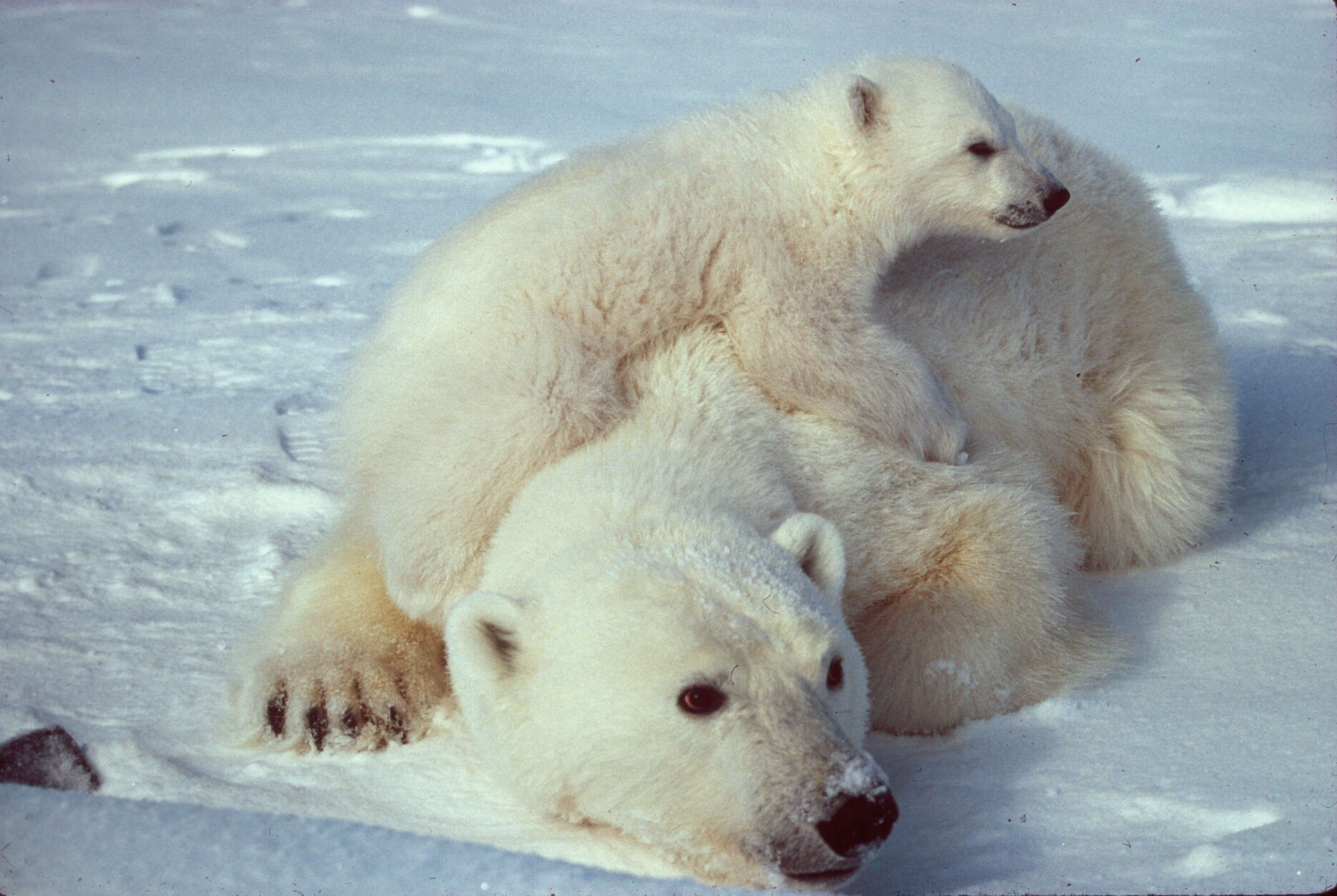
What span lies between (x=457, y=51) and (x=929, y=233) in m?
9.31

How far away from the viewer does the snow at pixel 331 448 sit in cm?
184

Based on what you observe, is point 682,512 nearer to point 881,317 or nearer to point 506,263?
point 506,263

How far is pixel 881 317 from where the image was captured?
2.99 meters

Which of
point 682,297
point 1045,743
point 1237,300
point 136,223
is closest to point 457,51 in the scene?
point 136,223

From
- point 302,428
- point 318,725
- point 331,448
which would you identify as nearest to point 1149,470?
point 331,448

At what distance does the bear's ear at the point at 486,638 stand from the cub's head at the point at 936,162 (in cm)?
152

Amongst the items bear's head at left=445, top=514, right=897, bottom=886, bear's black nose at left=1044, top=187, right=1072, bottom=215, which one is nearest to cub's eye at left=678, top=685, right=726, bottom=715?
bear's head at left=445, top=514, right=897, bottom=886

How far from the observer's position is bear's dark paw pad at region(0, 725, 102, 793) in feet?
7.19

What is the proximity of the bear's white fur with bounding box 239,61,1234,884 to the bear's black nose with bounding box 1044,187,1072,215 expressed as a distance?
Answer: 0.21 metres

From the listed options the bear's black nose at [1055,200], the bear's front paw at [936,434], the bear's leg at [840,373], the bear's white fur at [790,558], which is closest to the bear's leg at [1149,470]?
the bear's white fur at [790,558]

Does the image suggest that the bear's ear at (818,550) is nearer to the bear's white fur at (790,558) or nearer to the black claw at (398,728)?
the bear's white fur at (790,558)

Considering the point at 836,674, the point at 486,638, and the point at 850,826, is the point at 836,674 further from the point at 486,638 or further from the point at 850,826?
the point at 486,638

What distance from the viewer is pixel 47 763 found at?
224 cm

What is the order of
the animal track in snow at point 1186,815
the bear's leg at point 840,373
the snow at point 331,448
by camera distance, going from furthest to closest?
the bear's leg at point 840,373
the animal track in snow at point 1186,815
the snow at point 331,448
